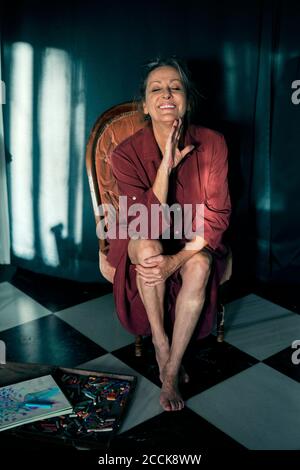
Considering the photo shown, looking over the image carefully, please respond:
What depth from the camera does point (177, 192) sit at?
1988mm

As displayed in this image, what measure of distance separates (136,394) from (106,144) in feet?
3.09

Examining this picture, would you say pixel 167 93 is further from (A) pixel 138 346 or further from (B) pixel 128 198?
(A) pixel 138 346

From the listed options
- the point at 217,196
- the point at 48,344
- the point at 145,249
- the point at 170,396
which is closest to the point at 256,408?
the point at 170,396

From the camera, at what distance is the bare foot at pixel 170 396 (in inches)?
68.1

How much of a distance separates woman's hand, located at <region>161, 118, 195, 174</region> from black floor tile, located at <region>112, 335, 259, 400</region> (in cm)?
71

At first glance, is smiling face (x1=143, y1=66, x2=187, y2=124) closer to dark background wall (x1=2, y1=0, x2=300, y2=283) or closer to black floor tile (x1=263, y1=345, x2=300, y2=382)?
dark background wall (x1=2, y1=0, x2=300, y2=283)

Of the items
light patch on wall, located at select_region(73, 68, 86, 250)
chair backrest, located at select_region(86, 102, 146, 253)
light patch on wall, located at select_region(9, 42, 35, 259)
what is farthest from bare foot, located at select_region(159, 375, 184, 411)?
light patch on wall, located at select_region(9, 42, 35, 259)

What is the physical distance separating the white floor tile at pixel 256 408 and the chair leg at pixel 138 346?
0.32 m

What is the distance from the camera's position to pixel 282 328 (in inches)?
87.8

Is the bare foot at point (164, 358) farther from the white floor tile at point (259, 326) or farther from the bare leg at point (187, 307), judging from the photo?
the white floor tile at point (259, 326)

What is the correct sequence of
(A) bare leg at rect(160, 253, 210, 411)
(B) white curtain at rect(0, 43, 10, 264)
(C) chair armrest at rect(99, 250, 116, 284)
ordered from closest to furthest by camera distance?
(A) bare leg at rect(160, 253, 210, 411) → (C) chair armrest at rect(99, 250, 116, 284) → (B) white curtain at rect(0, 43, 10, 264)

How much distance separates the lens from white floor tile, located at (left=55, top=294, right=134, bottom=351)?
7.07 feet

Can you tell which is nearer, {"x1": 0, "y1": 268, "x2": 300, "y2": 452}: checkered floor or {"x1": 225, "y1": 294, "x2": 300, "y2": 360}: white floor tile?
{"x1": 0, "y1": 268, "x2": 300, "y2": 452}: checkered floor

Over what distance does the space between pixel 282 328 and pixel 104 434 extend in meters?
0.95
